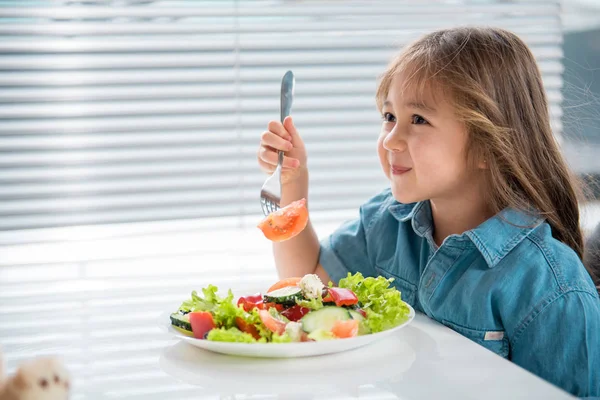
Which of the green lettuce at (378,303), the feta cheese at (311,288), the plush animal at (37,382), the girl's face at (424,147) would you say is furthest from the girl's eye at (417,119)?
the plush animal at (37,382)

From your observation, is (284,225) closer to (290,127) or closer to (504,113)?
(290,127)

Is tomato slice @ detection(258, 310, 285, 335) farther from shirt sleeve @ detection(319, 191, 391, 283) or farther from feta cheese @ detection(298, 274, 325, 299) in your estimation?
shirt sleeve @ detection(319, 191, 391, 283)

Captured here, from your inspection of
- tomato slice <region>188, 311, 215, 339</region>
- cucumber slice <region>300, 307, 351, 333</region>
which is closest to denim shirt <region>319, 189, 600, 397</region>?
cucumber slice <region>300, 307, 351, 333</region>

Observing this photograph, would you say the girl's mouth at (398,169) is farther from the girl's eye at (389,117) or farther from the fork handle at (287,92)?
the fork handle at (287,92)

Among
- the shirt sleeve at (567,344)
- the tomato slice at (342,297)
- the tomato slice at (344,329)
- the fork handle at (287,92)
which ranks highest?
the fork handle at (287,92)

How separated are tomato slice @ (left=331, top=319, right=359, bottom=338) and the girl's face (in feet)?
1.52

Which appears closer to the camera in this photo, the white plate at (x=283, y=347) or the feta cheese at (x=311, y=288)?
the white plate at (x=283, y=347)

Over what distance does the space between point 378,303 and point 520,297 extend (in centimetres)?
27

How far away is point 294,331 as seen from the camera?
3.39ft

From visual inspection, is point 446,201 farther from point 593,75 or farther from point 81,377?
point 593,75

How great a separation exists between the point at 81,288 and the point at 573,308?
41.1 inches

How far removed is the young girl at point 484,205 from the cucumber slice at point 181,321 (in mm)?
475

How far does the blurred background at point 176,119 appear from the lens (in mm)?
2473

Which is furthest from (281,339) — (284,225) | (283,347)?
(284,225)
